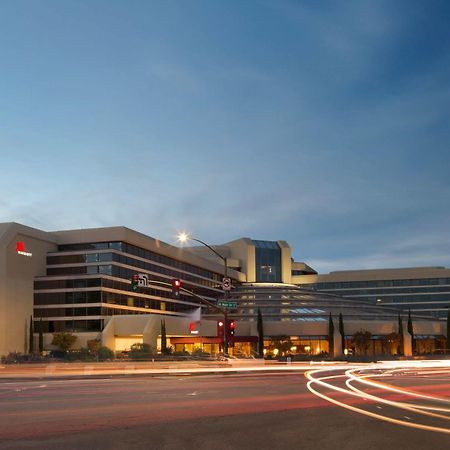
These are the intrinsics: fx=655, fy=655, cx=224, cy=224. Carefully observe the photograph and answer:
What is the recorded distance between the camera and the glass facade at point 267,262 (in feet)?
470

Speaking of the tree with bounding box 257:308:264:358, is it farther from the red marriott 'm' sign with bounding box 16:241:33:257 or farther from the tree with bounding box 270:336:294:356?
the red marriott 'm' sign with bounding box 16:241:33:257

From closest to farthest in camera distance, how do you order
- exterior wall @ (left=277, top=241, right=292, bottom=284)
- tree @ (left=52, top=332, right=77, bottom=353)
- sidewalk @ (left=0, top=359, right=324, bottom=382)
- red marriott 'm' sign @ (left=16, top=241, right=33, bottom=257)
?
sidewalk @ (left=0, top=359, right=324, bottom=382) < tree @ (left=52, top=332, right=77, bottom=353) < red marriott 'm' sign @ (left=16, top=241, right=33, bottom=257) < exterior wall @ (left=277, top=241, right=292, bottom=284)

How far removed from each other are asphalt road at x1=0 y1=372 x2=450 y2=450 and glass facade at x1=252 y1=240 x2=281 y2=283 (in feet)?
397

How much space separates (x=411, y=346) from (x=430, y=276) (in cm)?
6082

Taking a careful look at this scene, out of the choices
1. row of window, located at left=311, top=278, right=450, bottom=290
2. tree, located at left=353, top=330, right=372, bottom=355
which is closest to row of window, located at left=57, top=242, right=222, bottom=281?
tree, located at left=353, top=330, right=372, bottom=355

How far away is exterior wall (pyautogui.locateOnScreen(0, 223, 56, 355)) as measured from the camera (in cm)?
7919

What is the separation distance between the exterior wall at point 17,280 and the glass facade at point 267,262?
63.7 meters

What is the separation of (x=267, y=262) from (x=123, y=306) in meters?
59.8

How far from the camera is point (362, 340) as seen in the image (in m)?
94.6

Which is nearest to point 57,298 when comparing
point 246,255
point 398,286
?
point 246,255

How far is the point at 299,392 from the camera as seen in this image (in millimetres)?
23719

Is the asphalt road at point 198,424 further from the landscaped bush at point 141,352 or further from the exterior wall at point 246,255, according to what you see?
the exterior wall at point 246,255

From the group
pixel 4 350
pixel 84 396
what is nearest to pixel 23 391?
pixel 84 396

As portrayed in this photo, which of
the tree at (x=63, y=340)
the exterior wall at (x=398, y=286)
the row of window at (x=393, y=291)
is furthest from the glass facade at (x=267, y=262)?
the tree at (x=63, y=340)
